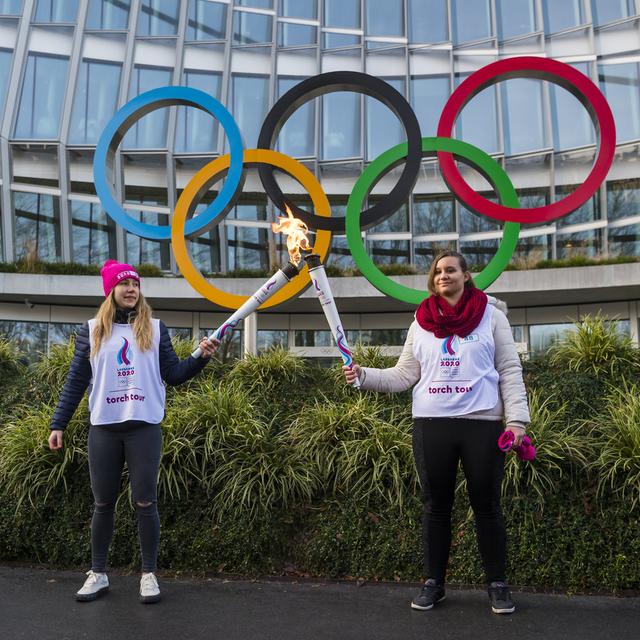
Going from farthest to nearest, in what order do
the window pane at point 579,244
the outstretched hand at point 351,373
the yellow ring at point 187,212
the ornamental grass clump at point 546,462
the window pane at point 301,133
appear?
the window pane at point 301,133 < the window pane at point 579,244 < the yellow ring at point 187,212 < the ornamental grass clump at point 546,462 < the outstretched hand at point 351,373

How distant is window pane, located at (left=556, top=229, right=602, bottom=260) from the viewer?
1825 cm

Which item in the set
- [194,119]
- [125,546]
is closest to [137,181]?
[194,119]

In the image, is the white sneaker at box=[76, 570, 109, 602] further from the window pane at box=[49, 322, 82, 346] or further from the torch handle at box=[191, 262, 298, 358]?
the window pane at box=[49, 322, 82, 346]

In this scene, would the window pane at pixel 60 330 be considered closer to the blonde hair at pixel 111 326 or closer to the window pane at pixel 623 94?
the blonde hair at pixel 111 326

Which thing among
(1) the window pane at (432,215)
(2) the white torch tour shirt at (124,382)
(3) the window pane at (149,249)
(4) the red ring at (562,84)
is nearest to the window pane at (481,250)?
(1) the window pane at (432,215)

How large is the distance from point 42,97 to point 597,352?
18063 millimetres

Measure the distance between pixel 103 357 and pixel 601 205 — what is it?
17.5 metres

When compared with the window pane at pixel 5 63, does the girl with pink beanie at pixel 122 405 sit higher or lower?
lower

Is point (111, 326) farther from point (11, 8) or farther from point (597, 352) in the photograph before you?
point (11, 8)

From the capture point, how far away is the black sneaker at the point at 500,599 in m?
3.60

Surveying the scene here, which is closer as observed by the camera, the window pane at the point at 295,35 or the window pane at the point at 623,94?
the window pane at the point at 623,94

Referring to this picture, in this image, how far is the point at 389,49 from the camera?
19.8 m

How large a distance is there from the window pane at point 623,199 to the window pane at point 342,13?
9187 mm

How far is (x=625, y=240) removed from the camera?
18141 mm
